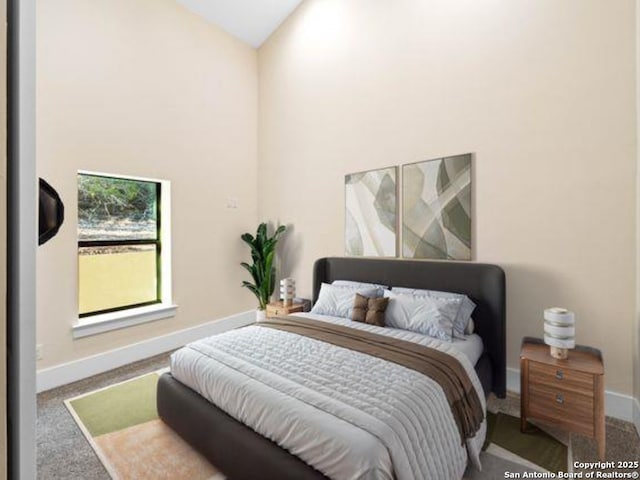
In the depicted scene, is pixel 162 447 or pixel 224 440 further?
pixel 162 447

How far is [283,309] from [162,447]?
78.2 inches

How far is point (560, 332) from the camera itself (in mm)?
→ 2236

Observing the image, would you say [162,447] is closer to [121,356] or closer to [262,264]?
[121,356]

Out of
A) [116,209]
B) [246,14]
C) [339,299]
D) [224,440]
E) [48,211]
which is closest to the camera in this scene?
[48,211]

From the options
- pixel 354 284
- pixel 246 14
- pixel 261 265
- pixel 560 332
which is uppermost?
pixel 246 14

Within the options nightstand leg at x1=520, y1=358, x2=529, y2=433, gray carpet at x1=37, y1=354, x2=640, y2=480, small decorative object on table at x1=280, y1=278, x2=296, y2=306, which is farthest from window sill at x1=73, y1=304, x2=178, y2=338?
nightstand leg at x1=520, y1=358, x2=529, y2=433

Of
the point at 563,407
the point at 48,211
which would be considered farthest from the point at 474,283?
the point at 48,211

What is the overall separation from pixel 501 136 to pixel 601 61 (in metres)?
0.78

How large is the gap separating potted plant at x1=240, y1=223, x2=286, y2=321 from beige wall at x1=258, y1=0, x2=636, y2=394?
0.80m

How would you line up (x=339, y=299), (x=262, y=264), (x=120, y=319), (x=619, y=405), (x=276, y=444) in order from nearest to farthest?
1. (x=276, y=444)
2. (x=619, y=405)
3. (x=339, y=299)
4. (x=120, y=319)
5. (x=262, y=264)

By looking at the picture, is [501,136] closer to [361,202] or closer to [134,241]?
[361,202]

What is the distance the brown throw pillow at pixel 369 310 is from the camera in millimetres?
2848

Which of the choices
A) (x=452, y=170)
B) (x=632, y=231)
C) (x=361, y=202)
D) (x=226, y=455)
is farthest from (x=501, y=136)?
(x=226, y=455)

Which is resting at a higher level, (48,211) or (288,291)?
(48,211)
